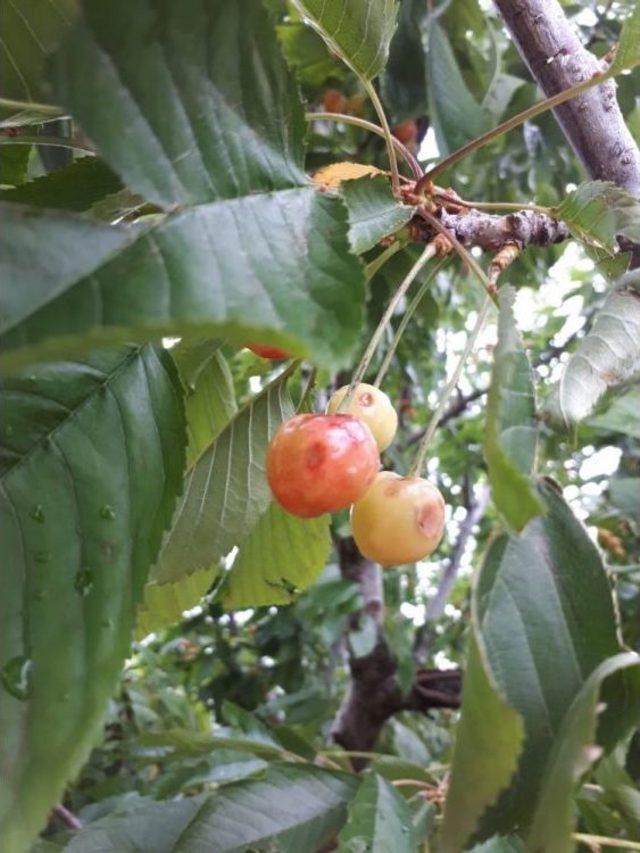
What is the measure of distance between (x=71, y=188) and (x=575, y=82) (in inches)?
16.7

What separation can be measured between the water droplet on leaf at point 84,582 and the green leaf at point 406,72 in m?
1.24

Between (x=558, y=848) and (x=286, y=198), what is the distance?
0.38 metres

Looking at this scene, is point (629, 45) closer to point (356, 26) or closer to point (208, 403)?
point (356, 26)

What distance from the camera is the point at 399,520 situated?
0.62 meters

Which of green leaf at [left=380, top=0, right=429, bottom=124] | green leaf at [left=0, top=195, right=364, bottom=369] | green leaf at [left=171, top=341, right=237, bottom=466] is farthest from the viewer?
green leaf at [left=380, top=0, right=429, bottom=124]

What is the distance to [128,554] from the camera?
552 millimetres

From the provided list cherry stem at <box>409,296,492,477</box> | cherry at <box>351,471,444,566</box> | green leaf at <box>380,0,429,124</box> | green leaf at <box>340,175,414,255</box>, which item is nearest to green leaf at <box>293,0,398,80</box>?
green leaf at <box>340,175,414,255</box>

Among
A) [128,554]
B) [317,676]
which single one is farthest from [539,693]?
[317,676]

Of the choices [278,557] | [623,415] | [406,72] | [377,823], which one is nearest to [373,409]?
[278,557]

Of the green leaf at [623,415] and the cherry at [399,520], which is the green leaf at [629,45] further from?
the green leaf at [623,415]

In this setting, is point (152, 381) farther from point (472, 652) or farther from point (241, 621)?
point (241, 621)

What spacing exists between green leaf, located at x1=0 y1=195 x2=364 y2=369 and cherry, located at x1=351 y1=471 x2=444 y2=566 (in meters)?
0.20

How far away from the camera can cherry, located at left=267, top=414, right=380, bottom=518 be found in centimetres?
55

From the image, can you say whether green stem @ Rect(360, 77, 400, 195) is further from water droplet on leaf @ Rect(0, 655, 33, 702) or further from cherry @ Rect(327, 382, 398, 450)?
water droplet on leaf @ Rect(0, 655, 33, 702)
